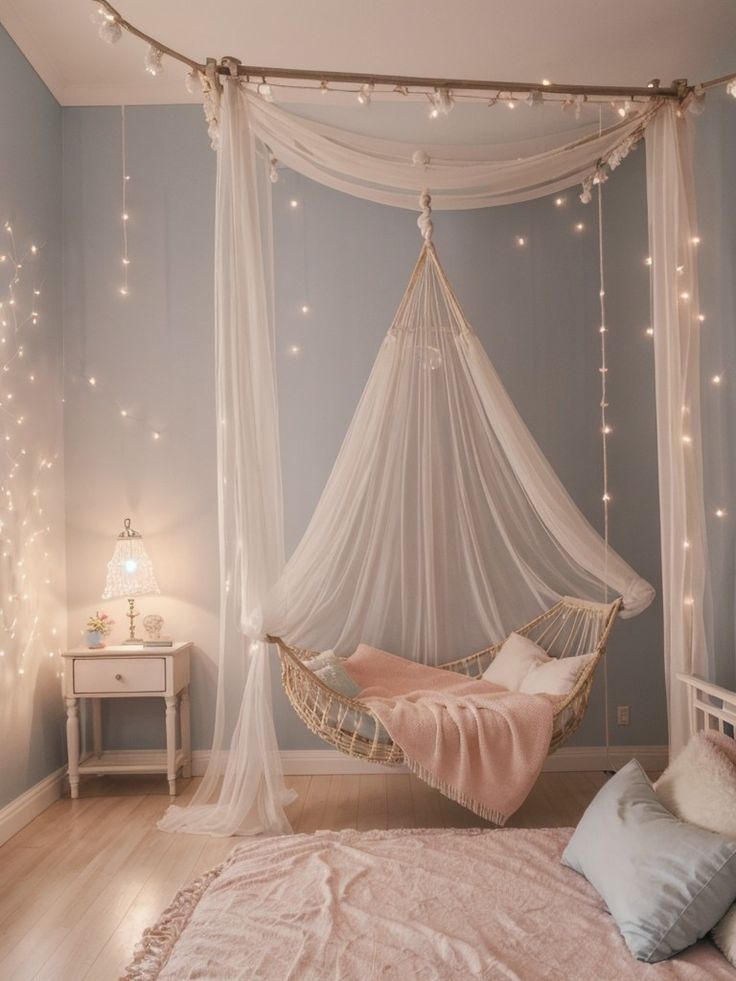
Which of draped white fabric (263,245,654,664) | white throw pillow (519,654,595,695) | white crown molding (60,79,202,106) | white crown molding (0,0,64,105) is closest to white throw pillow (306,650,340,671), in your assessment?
draped white fabric (263,245,654,664)

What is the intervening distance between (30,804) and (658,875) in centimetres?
272

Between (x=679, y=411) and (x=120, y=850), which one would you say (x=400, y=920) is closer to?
(x=120, y=850)

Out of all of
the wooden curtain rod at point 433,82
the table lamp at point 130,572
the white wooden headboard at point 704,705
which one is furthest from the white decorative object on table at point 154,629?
the wooden curtain rod at point 433,82

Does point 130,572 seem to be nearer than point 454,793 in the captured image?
No

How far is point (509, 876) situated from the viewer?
228cm

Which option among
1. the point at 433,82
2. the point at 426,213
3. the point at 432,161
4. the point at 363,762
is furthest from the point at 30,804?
the point at 433,82

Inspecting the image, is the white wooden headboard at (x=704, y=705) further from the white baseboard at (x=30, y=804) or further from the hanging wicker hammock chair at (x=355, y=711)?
the white baseboard at (x=30, y=804)

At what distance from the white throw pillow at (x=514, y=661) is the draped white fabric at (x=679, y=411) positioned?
0.71 metres

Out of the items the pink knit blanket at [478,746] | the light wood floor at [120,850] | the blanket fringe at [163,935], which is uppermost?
the pink knit blanket at [478,746]

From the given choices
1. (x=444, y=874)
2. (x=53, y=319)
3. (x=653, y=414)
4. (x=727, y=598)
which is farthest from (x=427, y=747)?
(x=53, y=319)

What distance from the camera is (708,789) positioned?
84.7 inches

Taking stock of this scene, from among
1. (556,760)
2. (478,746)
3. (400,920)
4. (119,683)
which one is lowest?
(556,760)

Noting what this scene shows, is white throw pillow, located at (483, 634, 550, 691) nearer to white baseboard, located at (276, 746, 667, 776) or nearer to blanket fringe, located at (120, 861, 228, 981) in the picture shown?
white baseboard, located at (276, 746, 667, 776)

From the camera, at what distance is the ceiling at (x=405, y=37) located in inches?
132
